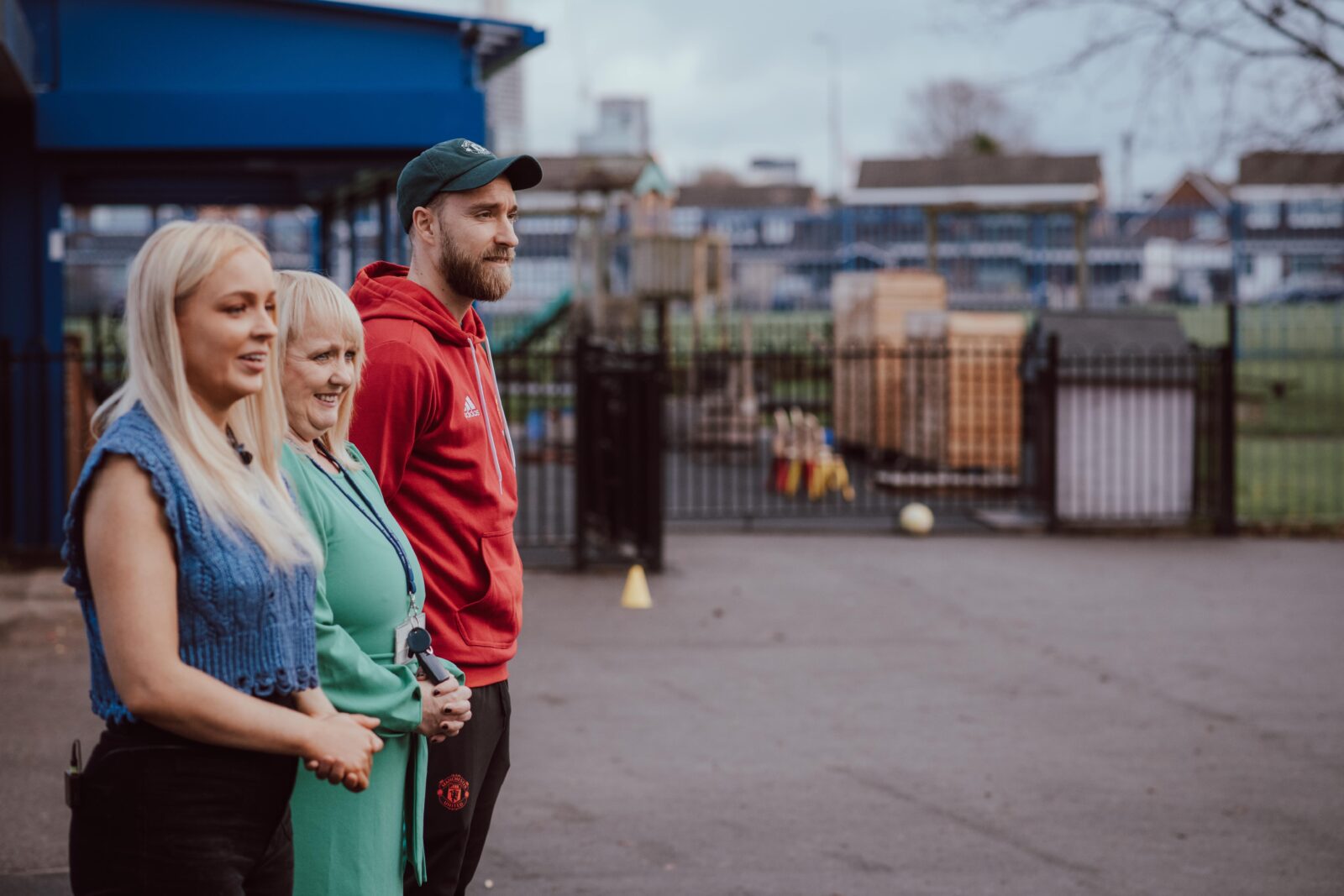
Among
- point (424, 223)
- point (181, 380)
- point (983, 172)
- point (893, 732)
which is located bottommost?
point (893, 732)

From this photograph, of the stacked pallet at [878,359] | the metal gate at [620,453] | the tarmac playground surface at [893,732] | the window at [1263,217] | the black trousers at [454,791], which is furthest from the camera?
the window at [1263,217]

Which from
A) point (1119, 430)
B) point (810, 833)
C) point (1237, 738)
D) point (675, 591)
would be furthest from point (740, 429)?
point (810, 833)

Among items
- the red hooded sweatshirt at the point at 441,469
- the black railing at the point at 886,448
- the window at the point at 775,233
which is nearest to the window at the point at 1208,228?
the window at the point at 775,233

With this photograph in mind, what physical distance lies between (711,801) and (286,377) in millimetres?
3515

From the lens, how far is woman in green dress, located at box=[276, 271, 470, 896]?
278 centimetres

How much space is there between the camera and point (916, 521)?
1334cm

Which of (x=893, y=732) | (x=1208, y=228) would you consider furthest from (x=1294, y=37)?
(x=1208, y=228)

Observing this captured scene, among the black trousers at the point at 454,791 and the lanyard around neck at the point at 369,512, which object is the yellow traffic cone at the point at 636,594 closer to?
the black trousers at the point at 454,791

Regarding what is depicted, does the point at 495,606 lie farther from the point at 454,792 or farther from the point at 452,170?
the point at 452,170

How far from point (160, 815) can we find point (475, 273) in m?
1.44

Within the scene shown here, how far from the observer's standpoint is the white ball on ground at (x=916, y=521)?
525 inches

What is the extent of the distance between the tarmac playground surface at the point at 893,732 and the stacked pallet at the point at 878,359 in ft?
24.9

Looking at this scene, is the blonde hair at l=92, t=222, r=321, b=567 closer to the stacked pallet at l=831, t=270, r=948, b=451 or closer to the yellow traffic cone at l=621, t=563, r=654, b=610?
the yellow traffic cone at l=621, t=563, r=654, b=610

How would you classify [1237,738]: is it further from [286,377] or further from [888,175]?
[888,175]
